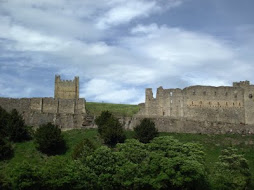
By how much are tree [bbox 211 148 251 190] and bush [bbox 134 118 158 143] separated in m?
14.0

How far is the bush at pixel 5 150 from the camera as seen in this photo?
65.0 meters

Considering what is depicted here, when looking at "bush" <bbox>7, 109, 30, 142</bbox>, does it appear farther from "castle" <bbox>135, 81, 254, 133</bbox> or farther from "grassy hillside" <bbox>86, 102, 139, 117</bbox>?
"castle" <bbox>135, 81, 254, 133</bbox>

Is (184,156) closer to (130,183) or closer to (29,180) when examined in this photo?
(130,183)

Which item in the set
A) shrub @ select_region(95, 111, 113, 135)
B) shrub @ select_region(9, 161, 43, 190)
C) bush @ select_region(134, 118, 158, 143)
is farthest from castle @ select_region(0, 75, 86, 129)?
shrub @ select_region(9, 161, 43, 190)

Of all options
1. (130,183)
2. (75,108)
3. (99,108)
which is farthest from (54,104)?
(130,183)

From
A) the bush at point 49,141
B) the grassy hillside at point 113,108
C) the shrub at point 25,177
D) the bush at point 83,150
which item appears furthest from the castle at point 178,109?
the shrub at point 25,177

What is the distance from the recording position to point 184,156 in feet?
187

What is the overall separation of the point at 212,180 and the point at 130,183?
37.7 ft

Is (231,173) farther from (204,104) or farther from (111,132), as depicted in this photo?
(204,104)

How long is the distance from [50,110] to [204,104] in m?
30.4

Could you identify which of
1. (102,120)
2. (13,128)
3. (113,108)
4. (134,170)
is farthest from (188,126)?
(13,128)

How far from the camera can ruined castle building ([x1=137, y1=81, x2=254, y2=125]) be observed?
86312mm

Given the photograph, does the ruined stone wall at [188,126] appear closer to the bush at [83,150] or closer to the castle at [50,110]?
the castle at [50,110]

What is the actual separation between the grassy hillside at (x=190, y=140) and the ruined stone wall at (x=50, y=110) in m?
3.27
